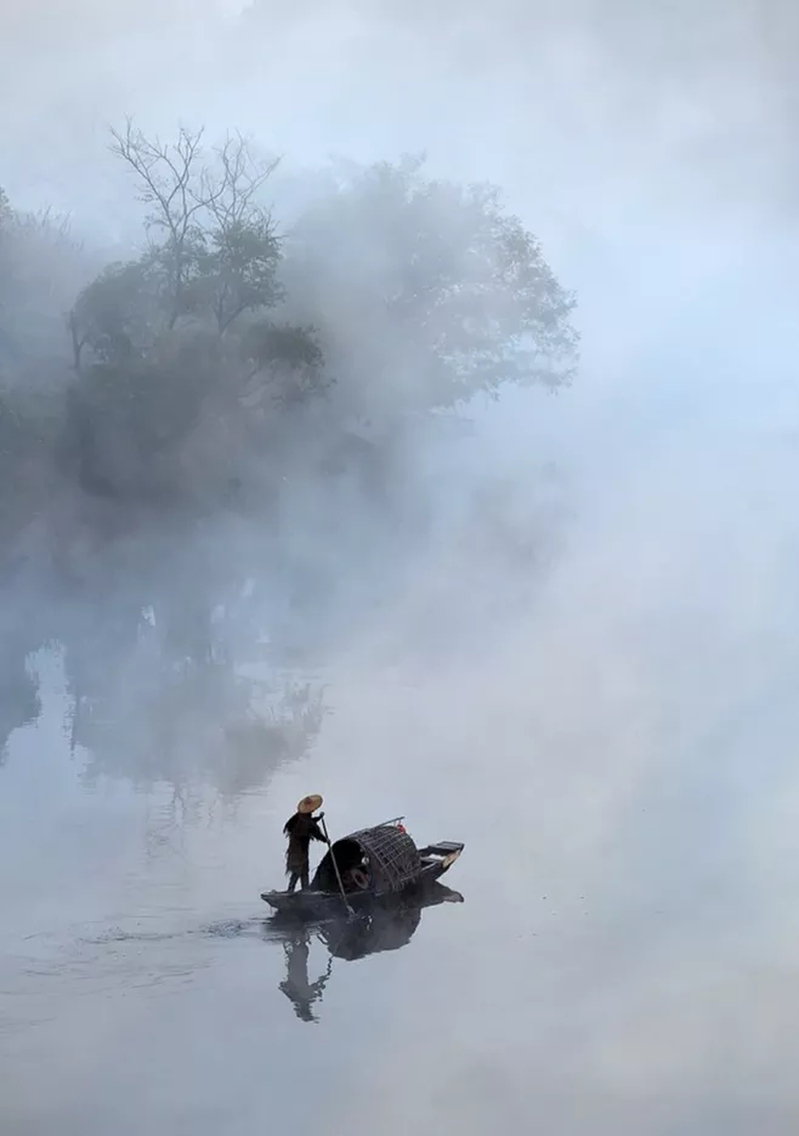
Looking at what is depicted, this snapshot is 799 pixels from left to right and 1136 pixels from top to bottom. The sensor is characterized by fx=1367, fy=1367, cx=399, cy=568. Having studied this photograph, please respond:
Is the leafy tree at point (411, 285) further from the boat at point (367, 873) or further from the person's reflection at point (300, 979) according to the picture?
the person's reflection at point (300, 979)

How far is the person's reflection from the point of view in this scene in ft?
29.3

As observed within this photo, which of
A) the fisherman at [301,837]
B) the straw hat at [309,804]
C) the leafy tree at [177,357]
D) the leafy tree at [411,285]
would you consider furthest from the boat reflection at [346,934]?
the leafy tree at [411,285]

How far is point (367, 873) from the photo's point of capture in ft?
36.7

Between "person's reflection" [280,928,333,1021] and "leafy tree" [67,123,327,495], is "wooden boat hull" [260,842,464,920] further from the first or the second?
"leafy tree" [67,123,327,495]

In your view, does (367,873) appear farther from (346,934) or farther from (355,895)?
(346,934)

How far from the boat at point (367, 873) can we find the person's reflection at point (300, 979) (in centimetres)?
25

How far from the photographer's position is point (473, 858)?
38.9ft

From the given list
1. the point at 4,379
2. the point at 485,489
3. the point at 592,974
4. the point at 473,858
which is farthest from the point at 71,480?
the point at 592,974

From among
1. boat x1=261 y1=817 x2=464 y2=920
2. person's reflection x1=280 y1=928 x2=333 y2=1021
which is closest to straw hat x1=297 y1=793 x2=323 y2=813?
boat x1=261 y1=817 x2=464 y2=920

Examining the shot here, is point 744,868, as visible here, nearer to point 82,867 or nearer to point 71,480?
point 82,867

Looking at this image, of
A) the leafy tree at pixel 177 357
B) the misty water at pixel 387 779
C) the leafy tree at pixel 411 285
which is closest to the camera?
the misty water at pixel 387 779

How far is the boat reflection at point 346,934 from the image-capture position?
939 cm

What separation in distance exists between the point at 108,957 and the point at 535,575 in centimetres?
2148

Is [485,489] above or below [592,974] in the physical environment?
above
